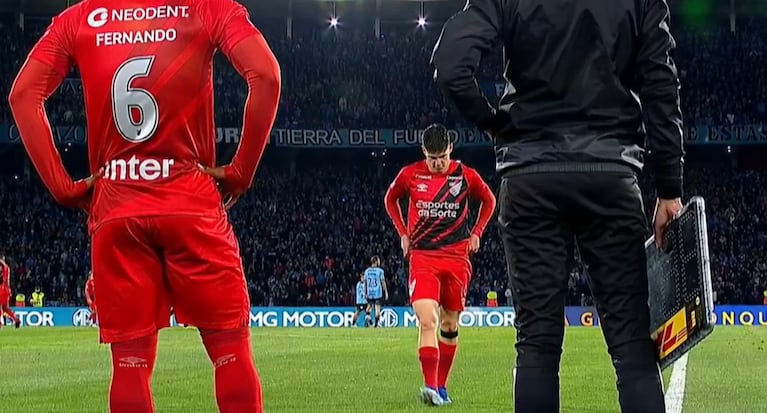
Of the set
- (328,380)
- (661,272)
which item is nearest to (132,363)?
(661,272)

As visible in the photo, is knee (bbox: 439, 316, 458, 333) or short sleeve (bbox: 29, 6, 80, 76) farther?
knee (bbox: 439, 316, 458, 333)

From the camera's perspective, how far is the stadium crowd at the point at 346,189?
3512cm

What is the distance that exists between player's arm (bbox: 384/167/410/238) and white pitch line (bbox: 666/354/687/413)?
2487 millimetres

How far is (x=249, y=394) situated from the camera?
3.88m

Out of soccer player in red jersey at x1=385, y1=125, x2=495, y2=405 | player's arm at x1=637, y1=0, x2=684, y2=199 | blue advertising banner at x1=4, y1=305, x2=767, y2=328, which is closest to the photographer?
player's arm at x1=637, y1=0, x2=684, y2=199

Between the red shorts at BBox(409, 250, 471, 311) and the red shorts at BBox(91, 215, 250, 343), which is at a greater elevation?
the red shorts at BBox(91, 215, 250, 343)

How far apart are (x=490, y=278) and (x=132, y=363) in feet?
104

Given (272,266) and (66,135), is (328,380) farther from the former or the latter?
(66,135)

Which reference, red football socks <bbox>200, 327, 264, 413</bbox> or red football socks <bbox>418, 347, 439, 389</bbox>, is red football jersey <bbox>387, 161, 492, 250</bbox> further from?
red football socks <bbox>200, 327, 264, 413</bbox>

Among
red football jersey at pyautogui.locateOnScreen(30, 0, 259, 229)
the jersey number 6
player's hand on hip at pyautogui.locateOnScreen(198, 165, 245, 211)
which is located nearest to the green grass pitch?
player's hand on hip at pyautogui.locateOnScreen(198, 165, 245, 211)

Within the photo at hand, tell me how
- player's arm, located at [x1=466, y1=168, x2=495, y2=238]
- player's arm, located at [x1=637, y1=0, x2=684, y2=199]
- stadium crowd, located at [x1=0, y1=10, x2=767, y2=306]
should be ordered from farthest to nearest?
stadium crowd, located at [x1=0, y1=10, x2=767, y2=306]
player's arm, located at [x1=466, y1=168, x2=495, y2=238]
player's arm, located at [x1=637, y1=0, x2=684, y2=199]

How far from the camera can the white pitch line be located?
7691mm

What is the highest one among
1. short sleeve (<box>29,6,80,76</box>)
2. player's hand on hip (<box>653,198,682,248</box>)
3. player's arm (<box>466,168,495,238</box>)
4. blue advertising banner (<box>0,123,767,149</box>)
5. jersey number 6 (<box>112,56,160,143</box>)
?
blue advertising banner (<box>0,123,767,149</box>)

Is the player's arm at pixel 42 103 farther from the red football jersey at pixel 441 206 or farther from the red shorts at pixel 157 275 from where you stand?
the red football jersey at pixel 441 206
